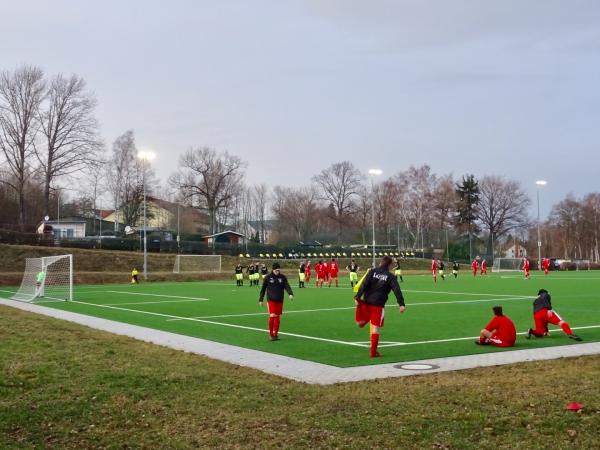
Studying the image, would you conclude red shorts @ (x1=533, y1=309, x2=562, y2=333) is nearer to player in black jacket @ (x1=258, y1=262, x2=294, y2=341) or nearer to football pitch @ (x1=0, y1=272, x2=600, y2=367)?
football pitch @ (x1=0, y1=272, x2=600, y2=367)

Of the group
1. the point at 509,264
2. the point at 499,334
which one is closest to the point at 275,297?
the point at 499,334

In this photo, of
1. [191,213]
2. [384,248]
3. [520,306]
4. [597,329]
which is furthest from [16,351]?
[191,213]

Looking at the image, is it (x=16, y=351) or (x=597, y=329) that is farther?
(x=597, y=329)

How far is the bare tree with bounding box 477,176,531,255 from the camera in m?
110

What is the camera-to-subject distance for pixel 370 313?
40.4ft

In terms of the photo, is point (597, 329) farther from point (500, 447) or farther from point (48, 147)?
point (48, 147)

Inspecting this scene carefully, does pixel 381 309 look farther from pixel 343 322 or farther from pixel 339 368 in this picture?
pixel 343 322

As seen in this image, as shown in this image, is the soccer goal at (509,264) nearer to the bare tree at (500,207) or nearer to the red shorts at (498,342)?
the bare tree at (500,207)

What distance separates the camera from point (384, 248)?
98188 millimetres

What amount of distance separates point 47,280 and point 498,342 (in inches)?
1158

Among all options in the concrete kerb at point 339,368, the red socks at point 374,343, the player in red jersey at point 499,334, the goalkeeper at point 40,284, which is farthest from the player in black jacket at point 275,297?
the goalkeeper at point 40,284

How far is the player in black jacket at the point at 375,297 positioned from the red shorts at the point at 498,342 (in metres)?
2.53

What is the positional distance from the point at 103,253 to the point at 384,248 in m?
48.5

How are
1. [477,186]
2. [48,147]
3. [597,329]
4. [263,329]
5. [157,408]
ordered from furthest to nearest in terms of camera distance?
1. [477,186]
2. [48,147]
3. [263,329]
4. [597,329]
5. [157,408]
